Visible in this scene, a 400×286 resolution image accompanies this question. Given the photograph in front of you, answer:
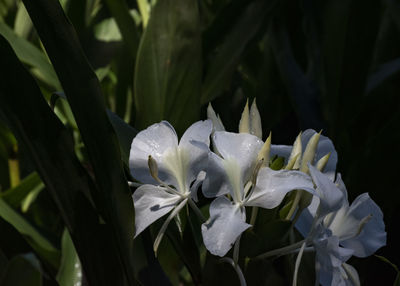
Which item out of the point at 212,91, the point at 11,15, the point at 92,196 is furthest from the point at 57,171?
the point at 11,15

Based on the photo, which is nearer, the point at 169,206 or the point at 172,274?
the point at 169,206

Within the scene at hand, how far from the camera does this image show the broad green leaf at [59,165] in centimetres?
41

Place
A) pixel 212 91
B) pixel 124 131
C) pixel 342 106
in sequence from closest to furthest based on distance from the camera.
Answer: pixel 124 131 → pixel 212 91 → pixel 342 106

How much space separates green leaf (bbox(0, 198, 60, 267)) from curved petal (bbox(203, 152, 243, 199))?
0.32 m

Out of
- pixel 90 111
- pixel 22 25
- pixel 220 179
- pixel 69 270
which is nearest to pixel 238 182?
pixel 220 179

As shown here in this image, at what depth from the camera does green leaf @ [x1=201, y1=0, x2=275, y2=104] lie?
35.1 inches

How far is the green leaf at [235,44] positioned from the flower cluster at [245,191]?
43 centimetres

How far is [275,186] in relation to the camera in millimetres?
406

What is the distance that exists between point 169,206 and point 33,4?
6.7 inches

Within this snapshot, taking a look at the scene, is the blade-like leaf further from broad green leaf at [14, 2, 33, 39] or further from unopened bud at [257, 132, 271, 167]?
broad green leaf at [14, 2, 33, 39]

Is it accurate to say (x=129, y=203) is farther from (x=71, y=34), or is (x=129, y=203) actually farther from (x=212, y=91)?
(x=212, y=91)

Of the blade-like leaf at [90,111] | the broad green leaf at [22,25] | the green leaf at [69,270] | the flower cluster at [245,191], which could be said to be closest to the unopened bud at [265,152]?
the flower cluster at [245,191]

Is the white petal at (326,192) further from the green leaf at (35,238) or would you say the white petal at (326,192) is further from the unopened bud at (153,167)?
the green leaf at (35,238)

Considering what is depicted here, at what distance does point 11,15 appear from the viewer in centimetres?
96
